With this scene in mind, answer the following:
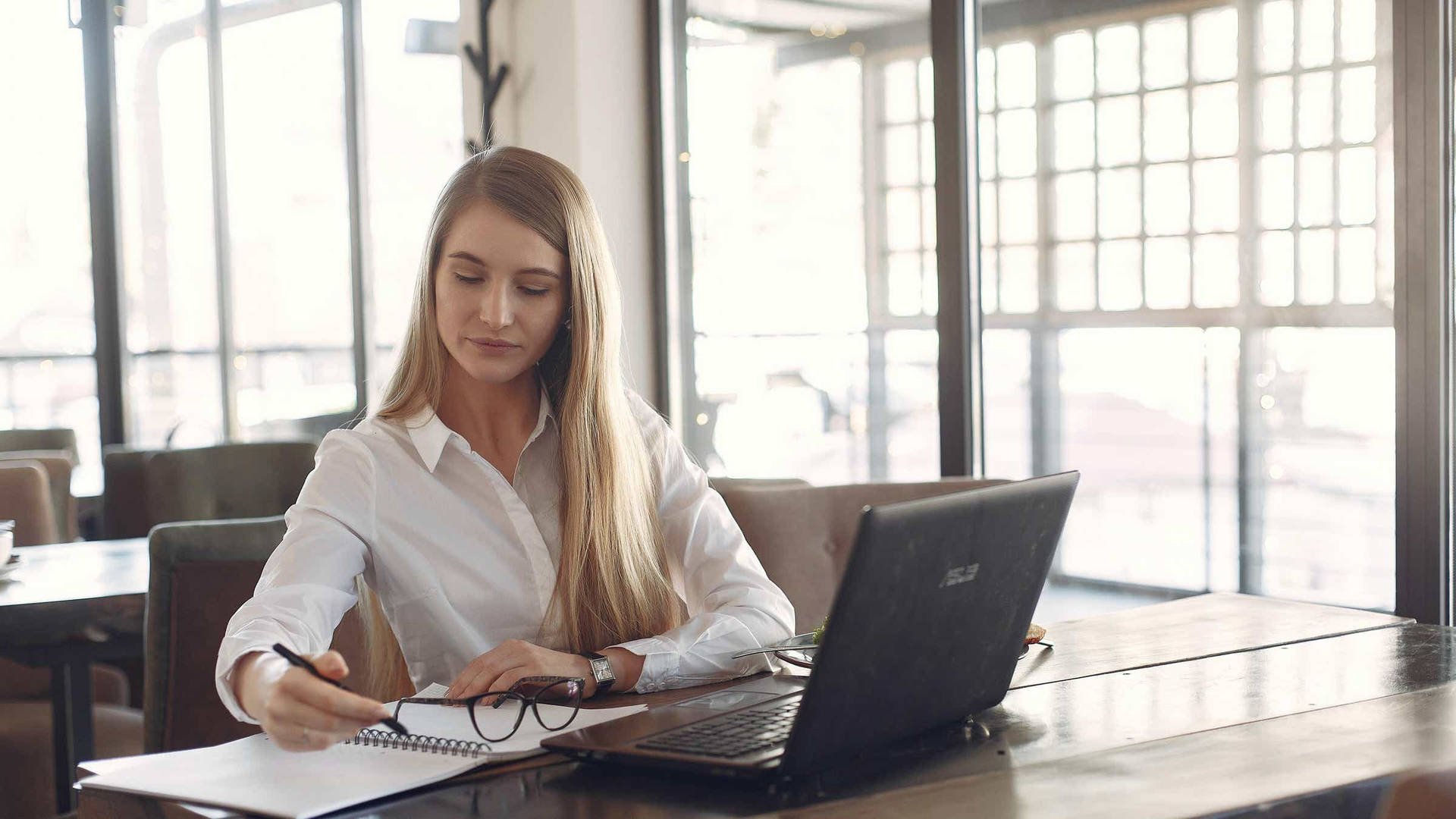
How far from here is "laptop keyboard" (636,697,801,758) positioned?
1.05 meters

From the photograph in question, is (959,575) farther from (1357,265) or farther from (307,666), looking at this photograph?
(1357,265)

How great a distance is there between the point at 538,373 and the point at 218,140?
384 cm

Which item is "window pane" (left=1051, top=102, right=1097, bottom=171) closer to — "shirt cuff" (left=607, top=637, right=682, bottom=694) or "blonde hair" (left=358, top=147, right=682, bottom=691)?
"blonde hair" (left=358, top=147, right=682, bottom=691)

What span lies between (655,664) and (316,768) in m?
0.43

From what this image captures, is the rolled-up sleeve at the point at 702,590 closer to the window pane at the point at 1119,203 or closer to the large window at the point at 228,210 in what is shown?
the window pane at the point at 1119,203

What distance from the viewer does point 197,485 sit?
3.07m

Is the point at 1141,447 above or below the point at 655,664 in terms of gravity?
above

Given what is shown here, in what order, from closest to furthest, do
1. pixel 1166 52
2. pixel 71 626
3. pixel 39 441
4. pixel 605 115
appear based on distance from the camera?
pixel 71 626 < pixel 1166 52 < pixel 39 441 < pixel 605 115

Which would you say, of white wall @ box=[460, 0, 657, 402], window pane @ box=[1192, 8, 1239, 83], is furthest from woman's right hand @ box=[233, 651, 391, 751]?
white wall @ box=[460, 0, 657, 402]

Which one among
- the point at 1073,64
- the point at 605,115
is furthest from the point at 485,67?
the point at 1073,64

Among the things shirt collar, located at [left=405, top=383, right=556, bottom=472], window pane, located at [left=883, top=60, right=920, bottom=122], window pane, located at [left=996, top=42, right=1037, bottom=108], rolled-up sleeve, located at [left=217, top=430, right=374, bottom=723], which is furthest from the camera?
window pane, located at [left=883, top=60, right=920, bottom=122]

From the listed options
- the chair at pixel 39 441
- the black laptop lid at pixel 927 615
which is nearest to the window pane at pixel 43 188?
the chair at pixel 39 441

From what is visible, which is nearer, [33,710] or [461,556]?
[461,556]

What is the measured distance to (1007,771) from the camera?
1053mm
